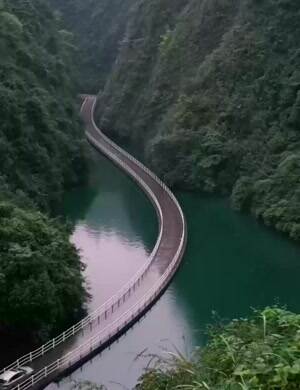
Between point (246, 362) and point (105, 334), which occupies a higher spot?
point (246, 362)

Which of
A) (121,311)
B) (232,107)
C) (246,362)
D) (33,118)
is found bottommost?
(121,311)

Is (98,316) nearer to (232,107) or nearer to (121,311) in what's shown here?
(121,311)

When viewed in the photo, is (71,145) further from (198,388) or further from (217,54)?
(198,388)

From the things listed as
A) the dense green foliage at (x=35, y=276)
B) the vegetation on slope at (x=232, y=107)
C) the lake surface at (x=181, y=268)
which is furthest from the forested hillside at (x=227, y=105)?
the dense green foliage at (x=35, y=276)

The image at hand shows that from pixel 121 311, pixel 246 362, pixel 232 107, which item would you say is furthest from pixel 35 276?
pixel 232 107

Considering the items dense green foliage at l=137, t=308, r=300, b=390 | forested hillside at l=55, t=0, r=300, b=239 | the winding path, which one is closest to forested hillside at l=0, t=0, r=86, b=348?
the winding path

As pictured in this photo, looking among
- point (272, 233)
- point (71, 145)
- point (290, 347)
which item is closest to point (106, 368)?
point (290, 347)

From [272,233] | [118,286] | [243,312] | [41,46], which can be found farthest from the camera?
[41,46]

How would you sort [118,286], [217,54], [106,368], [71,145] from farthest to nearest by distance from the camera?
1. [217,54]
2. [71,145]
3. [118,286]
4. [106,368]
